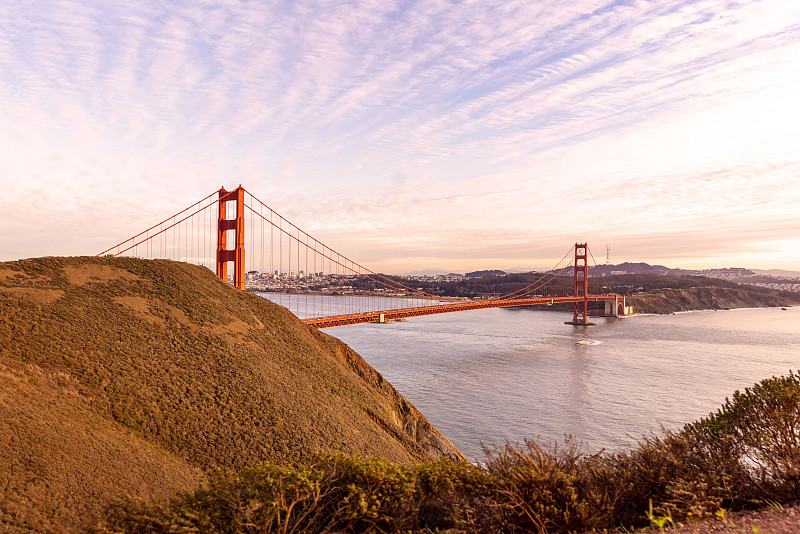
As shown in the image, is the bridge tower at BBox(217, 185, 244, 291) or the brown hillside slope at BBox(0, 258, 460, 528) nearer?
the brown hillside slope at BBox(0, 258, 460, 528)

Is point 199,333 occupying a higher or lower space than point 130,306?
lower

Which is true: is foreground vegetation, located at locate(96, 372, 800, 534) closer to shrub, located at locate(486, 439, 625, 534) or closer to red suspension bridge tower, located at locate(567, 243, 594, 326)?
shrub, located at locate(486, 439, 625, 534)

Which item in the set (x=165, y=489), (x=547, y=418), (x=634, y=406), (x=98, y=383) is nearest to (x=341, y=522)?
(x=165, y=489)

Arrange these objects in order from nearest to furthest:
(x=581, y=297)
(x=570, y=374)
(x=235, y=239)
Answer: (x=235, y=239), (x=570, y=374), (x=581, y=297)

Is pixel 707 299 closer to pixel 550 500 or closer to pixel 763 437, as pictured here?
pixel 763 437

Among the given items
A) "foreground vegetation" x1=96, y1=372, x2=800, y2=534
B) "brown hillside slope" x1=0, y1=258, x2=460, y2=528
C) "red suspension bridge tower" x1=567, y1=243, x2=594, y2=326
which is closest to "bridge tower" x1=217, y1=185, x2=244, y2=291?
"brown hillside slope" x1=0, y1=258, x2=460, y2=528

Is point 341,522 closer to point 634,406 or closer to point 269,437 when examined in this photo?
point 269,437

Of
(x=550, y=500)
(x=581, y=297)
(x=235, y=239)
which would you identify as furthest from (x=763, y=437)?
(x=581, y=297)
